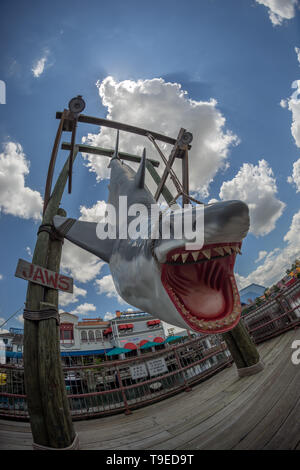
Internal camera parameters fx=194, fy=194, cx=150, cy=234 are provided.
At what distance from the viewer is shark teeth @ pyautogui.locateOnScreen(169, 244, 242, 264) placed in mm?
1178

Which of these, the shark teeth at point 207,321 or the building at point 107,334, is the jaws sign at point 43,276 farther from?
the building at point 107,334

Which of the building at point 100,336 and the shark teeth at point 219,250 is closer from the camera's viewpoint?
the shark teeth at point 219,250

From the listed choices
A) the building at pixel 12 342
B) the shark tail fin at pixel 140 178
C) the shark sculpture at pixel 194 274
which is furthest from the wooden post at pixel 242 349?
the building at pixel 12 342

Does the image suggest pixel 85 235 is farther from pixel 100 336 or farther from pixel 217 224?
pixel 100 336

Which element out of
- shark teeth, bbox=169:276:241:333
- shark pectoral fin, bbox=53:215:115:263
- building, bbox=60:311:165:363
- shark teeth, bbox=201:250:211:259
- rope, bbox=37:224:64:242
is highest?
rope, bbox=37:224:64:242

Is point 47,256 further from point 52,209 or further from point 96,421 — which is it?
point 96,421

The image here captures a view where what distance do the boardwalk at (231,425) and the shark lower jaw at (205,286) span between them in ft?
2.96

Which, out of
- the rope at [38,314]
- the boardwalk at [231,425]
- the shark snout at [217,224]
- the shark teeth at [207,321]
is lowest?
the boardwalk at [231,425]

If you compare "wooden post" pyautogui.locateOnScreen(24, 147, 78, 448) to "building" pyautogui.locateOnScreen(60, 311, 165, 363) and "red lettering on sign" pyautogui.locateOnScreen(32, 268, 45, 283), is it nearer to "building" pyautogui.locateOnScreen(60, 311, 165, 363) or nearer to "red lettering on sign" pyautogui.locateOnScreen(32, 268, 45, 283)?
"red lettering on sign" pyautogui.locateOnScreen(32, 268, 45, 283)

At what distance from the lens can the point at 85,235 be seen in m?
2.71

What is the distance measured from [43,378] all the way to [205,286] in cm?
209

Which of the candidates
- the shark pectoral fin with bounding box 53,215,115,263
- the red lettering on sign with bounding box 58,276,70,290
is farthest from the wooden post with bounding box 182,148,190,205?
the red lettering on sign with bounding box 58,276,70,290

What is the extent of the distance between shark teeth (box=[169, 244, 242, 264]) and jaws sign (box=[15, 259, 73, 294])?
2.06 meters

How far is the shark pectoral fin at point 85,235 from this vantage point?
8.14 ft
